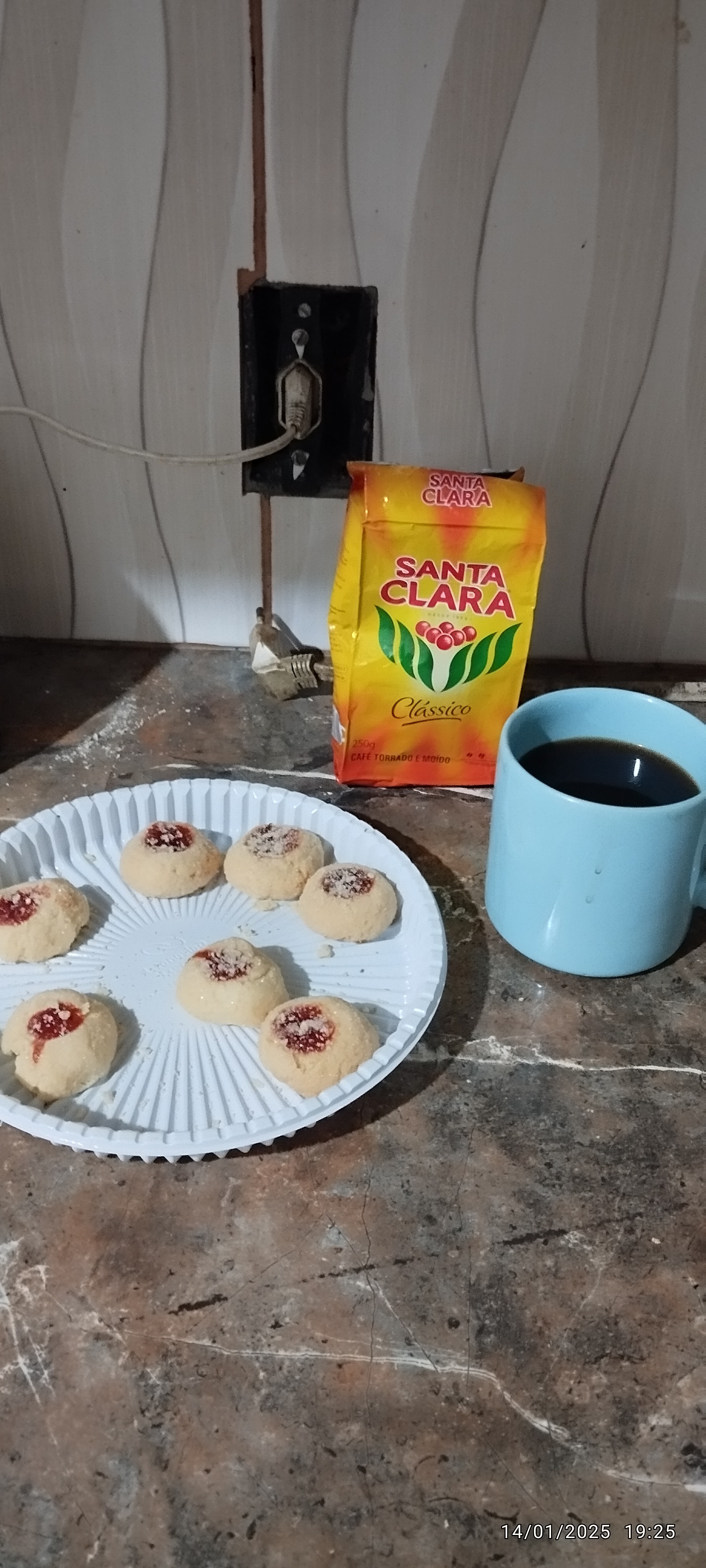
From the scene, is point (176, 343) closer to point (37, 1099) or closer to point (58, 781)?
point (58, 781)

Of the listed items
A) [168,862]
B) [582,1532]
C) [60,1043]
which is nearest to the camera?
[582,1532]

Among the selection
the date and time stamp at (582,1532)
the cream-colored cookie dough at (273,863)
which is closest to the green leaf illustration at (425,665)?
the cream-colored cookie dough at (273,863)

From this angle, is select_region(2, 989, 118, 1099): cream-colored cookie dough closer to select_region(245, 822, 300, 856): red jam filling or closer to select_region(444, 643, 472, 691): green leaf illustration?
select_region(245, 822, 300, 856): red jam filling

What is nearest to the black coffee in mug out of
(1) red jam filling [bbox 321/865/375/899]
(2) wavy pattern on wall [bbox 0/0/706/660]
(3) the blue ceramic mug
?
(3) the blue ceramic mug

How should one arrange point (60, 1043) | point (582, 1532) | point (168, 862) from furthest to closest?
point (168, 862), point (60, 1043), point (582, 1532)

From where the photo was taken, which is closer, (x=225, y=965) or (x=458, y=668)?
(x=225, y=965)

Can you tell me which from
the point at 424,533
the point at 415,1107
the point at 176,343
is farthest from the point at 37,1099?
the point at 176,343

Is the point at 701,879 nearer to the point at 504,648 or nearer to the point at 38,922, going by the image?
the point at 504,648

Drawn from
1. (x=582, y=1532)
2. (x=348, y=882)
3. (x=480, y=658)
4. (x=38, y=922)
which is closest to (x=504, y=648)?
(x=480, y=658)
